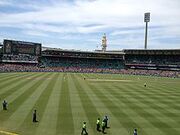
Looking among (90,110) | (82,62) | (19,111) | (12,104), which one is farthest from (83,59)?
(19,111)

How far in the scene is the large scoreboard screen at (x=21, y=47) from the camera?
12181 centimetres

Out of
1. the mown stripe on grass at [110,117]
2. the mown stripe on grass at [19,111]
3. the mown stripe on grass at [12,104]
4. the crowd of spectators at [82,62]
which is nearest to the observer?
the mown stripe on grass at [110,117]

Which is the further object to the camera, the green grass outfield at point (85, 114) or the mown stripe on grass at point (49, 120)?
the green grass outfield at point (85, 114)

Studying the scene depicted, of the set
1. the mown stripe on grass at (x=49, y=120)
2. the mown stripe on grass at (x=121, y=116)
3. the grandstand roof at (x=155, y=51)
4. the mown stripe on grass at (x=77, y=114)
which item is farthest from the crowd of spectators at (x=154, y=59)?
the mown stripe on grass at (x=49, y=120)

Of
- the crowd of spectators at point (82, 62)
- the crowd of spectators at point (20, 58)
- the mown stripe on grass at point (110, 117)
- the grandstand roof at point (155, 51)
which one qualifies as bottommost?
the mown stripe on grass at point (110, 117)

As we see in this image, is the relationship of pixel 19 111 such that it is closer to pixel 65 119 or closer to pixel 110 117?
pixel 65 119

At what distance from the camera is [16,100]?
4219cm

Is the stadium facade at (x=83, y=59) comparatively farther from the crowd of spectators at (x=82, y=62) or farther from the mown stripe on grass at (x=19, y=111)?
the mown stripe on grass at (x=19, y=111)

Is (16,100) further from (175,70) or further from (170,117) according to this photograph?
(175,70)

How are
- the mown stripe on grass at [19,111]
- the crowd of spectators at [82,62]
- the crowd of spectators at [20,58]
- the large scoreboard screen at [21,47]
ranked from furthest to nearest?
the crowd of spectators at [82,62] < the crowd of spectators at [20,58] < the large scoreboard screen at [21,47] < the mown stripe on grass at [19,111]

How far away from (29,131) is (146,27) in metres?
156

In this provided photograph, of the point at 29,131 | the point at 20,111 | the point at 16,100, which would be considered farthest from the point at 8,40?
the point at 29,131

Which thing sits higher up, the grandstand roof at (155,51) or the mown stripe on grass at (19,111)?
the grandstand roof at (155,51)

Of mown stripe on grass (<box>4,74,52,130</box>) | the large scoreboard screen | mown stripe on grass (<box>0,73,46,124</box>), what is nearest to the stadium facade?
the large scoreboard screen
